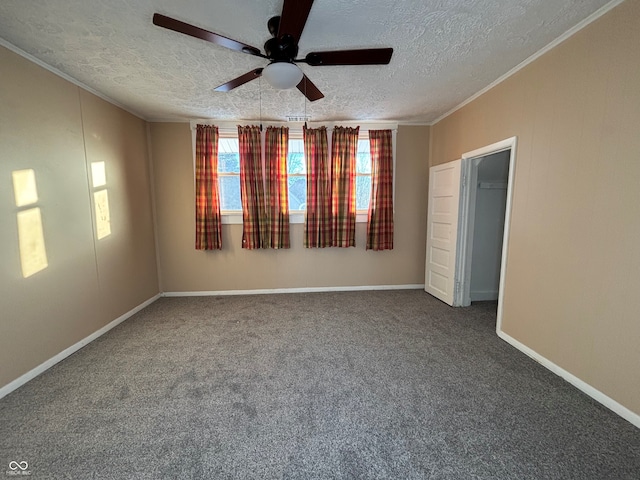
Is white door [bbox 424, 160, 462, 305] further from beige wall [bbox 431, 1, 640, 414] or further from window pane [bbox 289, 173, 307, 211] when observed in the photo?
window pane [bbox 289, 173, 307, 211]

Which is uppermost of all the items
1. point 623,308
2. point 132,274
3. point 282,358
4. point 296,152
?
point 296,152

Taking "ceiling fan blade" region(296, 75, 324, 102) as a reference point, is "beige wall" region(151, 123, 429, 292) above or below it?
below

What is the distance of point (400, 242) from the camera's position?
3.87 m

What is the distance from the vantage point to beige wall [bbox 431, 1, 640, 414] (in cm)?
146

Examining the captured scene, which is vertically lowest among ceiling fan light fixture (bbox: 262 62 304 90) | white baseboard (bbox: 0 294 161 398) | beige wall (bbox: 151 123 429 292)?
white baseboard (bbox: 0 294 161 398)

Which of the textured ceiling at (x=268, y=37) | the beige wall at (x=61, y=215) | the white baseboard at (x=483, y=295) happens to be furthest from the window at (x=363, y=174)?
the beige wall at (x=61, y=215)

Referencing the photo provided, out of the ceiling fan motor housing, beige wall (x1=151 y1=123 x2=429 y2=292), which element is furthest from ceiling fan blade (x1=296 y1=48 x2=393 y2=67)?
beige wall (x1=151 y1=123 x2=429 y2=292)

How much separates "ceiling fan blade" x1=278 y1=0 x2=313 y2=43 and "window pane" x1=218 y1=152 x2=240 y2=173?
7.81ft

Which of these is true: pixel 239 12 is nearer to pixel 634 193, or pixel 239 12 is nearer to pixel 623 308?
pixel 634 193

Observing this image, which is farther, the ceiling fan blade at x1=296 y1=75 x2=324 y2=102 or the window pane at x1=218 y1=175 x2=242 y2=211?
the window pane at x1=218 y1=175 x2=242 y2=211

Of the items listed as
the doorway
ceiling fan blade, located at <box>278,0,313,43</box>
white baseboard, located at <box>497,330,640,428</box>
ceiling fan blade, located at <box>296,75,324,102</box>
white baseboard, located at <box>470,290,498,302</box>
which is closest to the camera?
ceiling fan blade, located at <box>278,0,313,43</box>

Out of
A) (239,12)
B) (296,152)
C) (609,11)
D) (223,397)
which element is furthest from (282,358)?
(609,11)

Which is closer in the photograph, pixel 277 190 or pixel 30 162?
pixel 30 162

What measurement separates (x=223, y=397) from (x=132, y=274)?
2322mm
